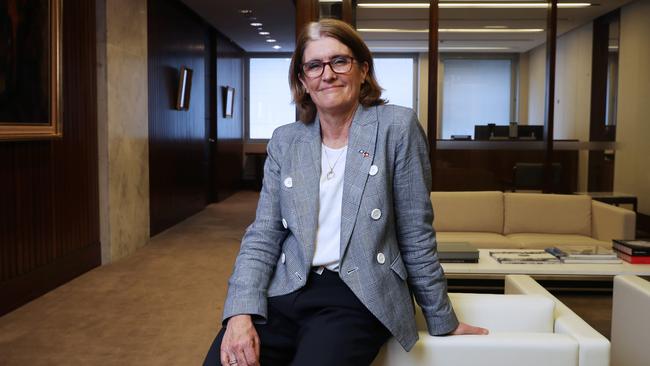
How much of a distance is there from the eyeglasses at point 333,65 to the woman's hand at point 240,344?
0.71 m

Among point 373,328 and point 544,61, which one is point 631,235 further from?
point 373,328

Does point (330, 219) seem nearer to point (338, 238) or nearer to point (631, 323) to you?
point (338, 238)

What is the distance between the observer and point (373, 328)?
1.73 meters

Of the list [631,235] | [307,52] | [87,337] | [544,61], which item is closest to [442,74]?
[544,61]

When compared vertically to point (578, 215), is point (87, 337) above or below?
below

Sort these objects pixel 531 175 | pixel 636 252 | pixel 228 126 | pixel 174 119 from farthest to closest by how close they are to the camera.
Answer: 1. pixel 228 126
2. pixel 174 119
3. pixel 531 175
4. pixel 636 252

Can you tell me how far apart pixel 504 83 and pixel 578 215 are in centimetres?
176

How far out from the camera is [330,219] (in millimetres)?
1795

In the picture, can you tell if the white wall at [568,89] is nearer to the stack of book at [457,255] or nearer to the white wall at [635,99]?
the white wall at [635,99]

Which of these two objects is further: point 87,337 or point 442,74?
point 442,74

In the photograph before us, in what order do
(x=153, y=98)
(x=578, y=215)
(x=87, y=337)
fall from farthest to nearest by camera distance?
(x=153, y=98), (x=578, y=215), (x=87, y=337)

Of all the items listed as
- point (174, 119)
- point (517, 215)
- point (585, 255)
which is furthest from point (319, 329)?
point (174, 119)

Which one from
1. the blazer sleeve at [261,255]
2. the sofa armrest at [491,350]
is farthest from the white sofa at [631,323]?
the blazer sleeve at [261,255]

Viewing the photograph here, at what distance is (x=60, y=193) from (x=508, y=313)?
14.2 ft
